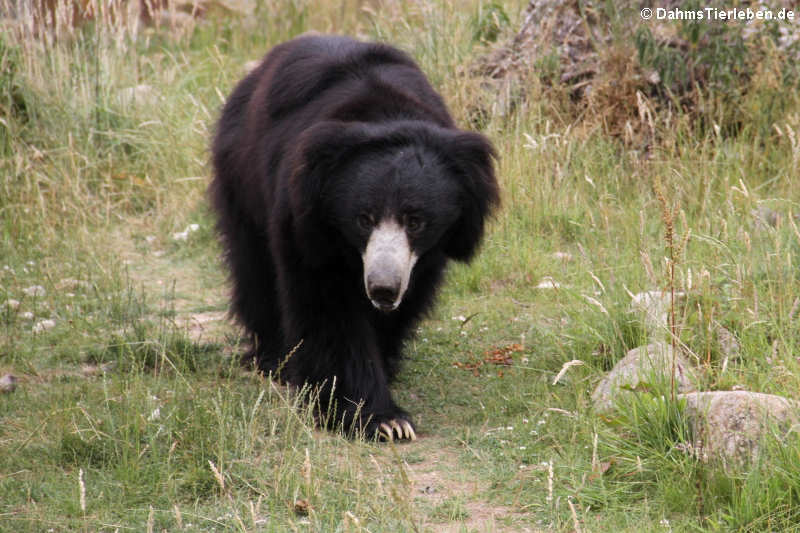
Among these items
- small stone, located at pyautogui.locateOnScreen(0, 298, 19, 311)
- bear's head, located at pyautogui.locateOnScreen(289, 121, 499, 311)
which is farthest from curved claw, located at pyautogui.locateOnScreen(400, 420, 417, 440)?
small stone, located at pyautogui.locateOnScreen(0, 298, 19, 311)

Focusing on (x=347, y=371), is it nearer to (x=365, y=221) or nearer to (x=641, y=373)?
(x=365, y=221)

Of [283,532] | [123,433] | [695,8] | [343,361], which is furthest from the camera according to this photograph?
[695,8]

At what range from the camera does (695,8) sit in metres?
5.46

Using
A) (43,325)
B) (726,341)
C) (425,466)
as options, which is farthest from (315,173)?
(43,325)

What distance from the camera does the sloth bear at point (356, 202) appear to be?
350cm

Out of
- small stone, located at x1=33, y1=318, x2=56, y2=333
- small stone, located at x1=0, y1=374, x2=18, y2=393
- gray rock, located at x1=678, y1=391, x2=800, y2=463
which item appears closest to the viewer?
gray rock, located at x1=678, y1=391, x2=800, y2=463

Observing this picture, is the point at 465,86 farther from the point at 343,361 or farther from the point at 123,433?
the point at 123,433

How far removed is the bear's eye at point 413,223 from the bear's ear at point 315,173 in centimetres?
31

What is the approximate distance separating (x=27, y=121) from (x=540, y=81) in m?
3.25

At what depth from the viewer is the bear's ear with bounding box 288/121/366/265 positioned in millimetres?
3506

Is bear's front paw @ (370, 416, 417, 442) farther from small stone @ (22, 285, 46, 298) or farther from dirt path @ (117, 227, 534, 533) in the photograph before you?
small stone @ (22, 285, 46, 298)

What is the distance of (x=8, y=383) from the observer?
155 inches

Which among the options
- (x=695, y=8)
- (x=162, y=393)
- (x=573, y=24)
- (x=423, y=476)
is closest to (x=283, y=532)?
(x=423, y=476)

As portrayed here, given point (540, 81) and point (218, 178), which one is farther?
point (540, 81)
